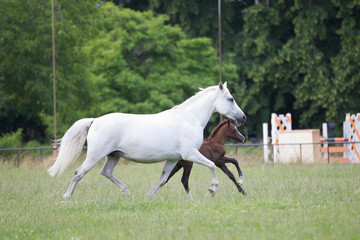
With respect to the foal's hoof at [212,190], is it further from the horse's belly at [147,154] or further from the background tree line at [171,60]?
the background tree line at [171,60]

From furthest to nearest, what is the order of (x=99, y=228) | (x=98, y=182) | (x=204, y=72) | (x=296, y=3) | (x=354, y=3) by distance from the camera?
(x=204, y=72) < (x=296, y=3) < (x=354, y=3) < (x=98, y=182) < (x=99, y=228)

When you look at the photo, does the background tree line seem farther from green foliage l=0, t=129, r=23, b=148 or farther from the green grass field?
the green grass field

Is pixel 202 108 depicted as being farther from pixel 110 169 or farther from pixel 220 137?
pixel 110 169

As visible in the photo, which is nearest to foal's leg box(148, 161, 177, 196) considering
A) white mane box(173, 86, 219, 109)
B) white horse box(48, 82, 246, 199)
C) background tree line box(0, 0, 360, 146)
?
white horse box(48, 82, 246, 199)

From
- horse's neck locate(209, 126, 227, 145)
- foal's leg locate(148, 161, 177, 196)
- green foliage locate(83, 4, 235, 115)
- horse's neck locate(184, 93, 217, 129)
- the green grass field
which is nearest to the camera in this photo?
the green grass field

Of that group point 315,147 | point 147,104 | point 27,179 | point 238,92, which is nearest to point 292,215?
point 27,179

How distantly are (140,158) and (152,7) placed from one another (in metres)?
32.5

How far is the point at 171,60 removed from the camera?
3672 cm

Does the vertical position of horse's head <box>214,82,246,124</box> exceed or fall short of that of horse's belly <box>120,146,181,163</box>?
it exceeds it

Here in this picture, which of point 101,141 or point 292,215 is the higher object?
point 101,141

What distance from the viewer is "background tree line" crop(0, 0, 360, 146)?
103ft

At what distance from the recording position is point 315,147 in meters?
21.1

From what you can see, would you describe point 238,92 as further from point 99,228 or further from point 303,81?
point 99,228

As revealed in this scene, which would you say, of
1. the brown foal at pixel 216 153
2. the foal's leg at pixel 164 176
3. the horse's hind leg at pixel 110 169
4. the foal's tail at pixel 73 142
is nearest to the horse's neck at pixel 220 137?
the brown foal at pixel 216 153
